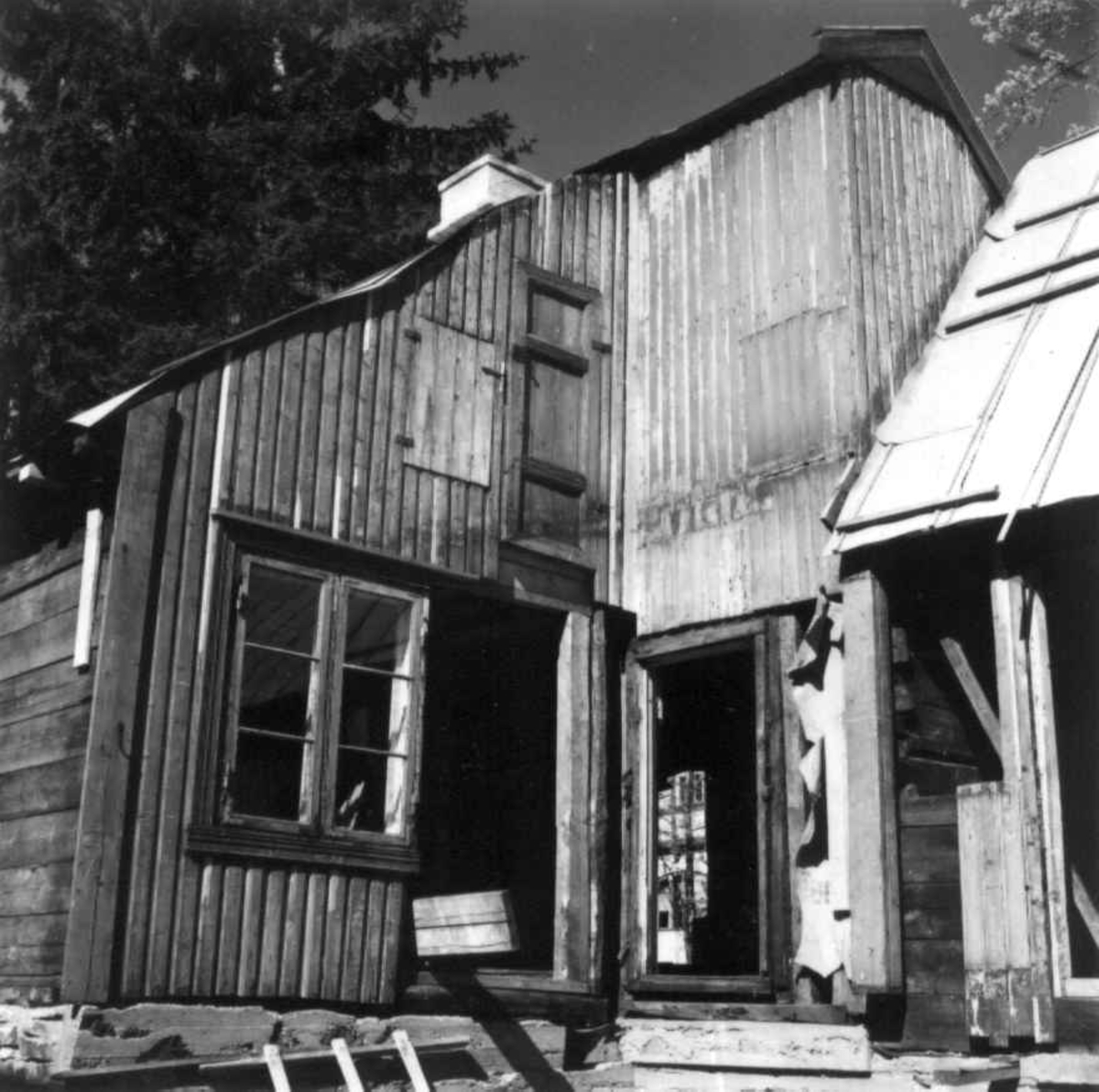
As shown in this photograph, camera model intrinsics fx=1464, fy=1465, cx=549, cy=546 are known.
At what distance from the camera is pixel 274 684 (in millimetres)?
9469

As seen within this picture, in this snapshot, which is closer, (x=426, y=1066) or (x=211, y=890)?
(x=211, y=890)

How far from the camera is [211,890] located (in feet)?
26.3

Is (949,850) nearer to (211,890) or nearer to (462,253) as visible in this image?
(211,890)

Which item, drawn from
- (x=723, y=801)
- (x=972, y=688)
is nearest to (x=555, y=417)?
(x=972, y=688)

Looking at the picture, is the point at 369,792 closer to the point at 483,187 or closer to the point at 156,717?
the point at 156,717

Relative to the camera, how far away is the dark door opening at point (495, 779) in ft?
41.2

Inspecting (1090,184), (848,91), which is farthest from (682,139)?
(1090,184)

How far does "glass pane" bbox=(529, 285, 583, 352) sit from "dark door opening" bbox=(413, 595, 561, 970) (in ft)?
8.59

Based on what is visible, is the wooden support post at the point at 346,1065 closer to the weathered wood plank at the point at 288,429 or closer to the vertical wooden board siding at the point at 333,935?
the vertical wooden board siding at the point at 333,935

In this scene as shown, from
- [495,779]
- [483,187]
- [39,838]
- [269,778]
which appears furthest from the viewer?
[495,779]

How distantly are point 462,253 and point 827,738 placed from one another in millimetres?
4330

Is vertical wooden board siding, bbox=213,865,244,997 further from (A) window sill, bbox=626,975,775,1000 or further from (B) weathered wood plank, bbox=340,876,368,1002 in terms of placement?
(A) window sill, bbox=626,975,775,1000

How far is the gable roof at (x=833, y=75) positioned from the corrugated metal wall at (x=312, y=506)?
3.61 feet

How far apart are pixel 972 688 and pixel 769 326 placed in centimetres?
337
